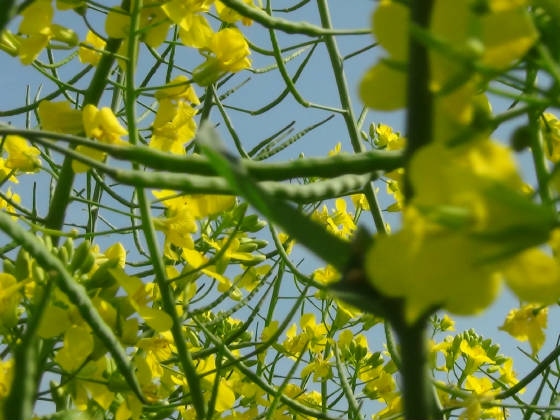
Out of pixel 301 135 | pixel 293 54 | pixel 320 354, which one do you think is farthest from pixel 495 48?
pixel 320 354

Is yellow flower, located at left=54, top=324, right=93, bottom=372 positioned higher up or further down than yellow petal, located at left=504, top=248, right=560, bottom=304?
higher up

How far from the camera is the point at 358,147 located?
1.33 meters

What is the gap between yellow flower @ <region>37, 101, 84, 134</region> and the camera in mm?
829

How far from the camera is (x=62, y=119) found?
84cm

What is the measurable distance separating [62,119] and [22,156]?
24 cm

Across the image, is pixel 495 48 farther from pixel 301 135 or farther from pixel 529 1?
pixel 301 135

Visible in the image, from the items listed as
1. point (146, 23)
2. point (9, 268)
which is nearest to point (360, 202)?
point (146, 23)

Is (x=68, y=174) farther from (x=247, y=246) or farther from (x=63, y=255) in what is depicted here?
(x=247, y=246)

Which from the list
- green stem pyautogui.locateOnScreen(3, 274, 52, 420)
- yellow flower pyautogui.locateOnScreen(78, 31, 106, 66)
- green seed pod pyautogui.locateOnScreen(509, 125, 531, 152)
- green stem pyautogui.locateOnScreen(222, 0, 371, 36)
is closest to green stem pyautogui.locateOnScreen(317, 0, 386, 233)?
yellow flower pyautogui.locateOnScreen(78, 31, 106, 66)

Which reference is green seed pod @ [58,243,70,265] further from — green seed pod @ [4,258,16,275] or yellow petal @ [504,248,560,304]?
yellow petal @ [504,248,560,304]

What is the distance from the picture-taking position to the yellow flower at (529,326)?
2.42 ft

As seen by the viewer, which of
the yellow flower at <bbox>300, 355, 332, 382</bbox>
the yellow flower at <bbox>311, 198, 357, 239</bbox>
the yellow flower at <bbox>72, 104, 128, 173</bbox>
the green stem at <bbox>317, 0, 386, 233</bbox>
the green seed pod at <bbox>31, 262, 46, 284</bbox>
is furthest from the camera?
the yellow flower at <bbox>311, 198, 357, 239</bbox>

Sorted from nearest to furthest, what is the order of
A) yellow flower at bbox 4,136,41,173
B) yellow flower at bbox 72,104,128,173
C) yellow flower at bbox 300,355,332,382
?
yellow flower at bbox 72,104,128,173, yellow flower at bbox 4,136,41,173, yellow flower at bbox 300,355,332,382

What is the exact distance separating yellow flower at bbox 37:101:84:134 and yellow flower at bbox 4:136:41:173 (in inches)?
8.6
